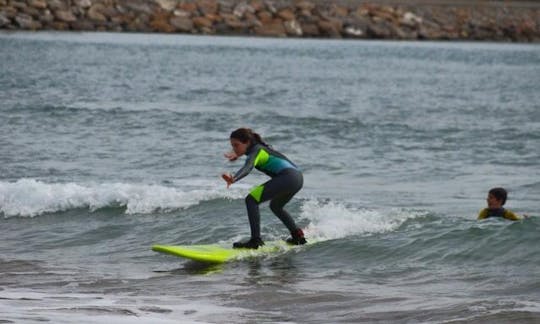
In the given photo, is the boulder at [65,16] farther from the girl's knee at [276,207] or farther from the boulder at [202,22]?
the girl's knee at [276,207]

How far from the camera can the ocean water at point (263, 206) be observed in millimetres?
10594

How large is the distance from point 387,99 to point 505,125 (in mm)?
8456

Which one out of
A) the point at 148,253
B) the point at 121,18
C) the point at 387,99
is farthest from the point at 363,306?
the point at 121,18

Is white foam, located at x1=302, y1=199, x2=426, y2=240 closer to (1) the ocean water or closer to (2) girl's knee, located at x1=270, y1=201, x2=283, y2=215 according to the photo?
(1) the ocean water

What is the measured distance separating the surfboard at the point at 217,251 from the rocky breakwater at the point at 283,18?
53.8 metres

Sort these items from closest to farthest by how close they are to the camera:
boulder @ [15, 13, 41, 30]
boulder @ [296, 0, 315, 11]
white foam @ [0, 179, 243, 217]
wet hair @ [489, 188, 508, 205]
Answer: wet hair @ [489, 188, 508, 205]
white foam @ [0, 179, 243, 217]
boulder @ [15, 13, 41, 30]
boulder @ [296, 0, 315, 11]

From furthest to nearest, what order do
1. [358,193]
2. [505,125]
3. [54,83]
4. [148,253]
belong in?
1. [54,83]
2. [505,125]
3. [358,193]
4. [148,253]

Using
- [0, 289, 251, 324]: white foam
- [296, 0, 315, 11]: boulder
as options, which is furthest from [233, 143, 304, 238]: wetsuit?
[296, 0, 315, 11]: boulder

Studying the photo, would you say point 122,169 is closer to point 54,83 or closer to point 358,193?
point 358,193

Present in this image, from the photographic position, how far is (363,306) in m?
10.4

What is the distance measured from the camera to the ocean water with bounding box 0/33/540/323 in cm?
1059

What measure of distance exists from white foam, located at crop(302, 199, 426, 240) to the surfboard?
3.19 feet

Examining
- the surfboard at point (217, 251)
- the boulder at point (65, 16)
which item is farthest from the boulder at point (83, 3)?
the surfboard at point (217, 251)

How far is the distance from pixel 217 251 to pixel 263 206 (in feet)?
13.1
